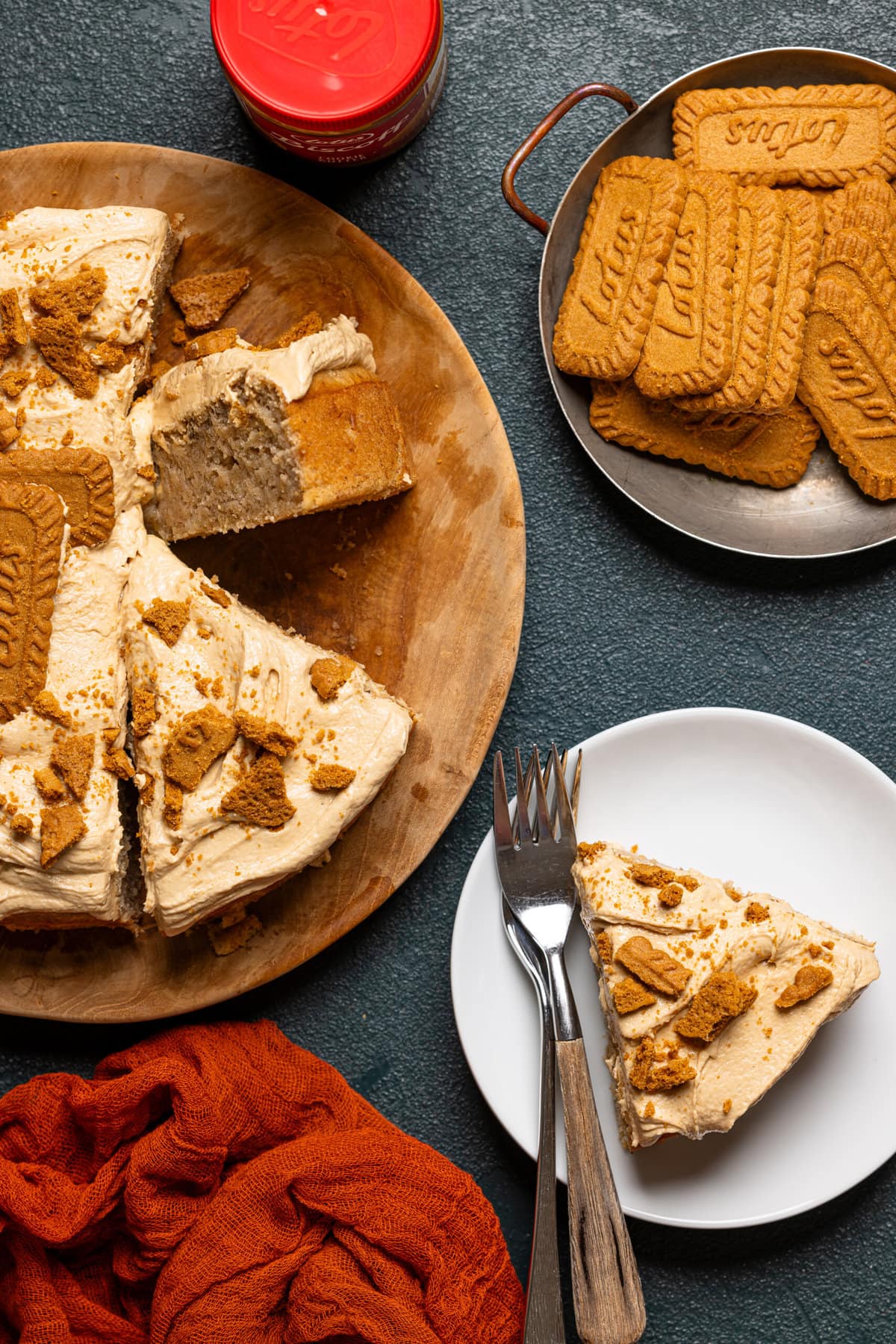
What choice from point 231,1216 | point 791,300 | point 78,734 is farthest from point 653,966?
point 791,300

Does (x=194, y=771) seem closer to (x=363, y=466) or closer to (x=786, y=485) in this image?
(x=363, y=466)

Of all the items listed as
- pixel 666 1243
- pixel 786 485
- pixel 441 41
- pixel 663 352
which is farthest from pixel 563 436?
pixel 666 1243

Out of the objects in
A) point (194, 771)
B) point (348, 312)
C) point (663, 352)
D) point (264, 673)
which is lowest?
point (194, 771)

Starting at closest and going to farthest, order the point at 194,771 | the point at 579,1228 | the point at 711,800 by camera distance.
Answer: the point at 194,771 → the point at 579,1228 → the point at 711,800

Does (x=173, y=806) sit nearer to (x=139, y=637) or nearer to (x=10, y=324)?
(x=139, y=637)

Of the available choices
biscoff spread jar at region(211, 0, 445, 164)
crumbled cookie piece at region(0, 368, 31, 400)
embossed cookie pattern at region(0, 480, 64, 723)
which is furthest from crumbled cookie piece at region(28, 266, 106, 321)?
biscoff spread jar at region(211, 0, 445, 164)

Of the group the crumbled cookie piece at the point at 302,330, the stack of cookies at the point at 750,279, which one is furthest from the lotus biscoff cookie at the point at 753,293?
the crumbled cookie piece at the point at 302,330
